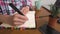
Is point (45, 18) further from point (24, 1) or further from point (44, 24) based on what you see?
point (24, 1)

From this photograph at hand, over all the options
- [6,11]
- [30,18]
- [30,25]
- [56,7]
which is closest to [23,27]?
[30,25]

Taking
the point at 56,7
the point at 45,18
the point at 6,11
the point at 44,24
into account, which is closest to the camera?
the point at 56,7

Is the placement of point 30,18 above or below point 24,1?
below

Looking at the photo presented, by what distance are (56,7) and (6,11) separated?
878mm

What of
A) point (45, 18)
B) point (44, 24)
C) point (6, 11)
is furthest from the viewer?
point (6, 11)

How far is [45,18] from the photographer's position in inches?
46.7

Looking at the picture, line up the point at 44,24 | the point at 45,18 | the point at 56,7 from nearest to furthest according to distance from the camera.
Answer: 1. the point at 56,7
2. the point at 44,24
3. the point at 45,18

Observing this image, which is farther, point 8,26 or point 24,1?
point 24,1

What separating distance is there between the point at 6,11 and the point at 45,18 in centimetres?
65

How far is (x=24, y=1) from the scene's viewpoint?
5.54ft

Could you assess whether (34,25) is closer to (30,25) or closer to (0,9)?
(30,25)

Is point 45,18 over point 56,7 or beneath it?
beneath

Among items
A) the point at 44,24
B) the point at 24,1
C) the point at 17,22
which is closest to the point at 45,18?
the point at 44,24

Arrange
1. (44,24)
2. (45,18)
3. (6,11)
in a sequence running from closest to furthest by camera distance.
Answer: (44,24), (45,18), (6,11)
